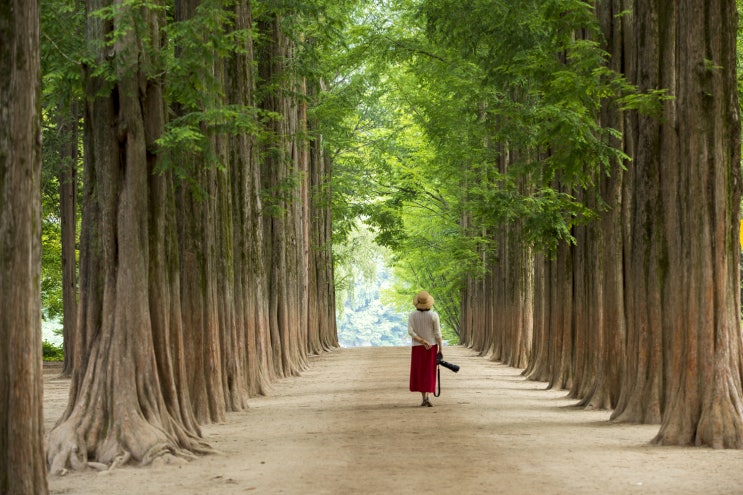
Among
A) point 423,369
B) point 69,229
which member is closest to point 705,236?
point 423,369

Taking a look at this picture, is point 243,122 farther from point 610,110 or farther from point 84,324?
point 610,110

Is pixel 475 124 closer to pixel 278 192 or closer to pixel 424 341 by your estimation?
pixel 278 192

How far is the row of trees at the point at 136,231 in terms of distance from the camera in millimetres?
9289

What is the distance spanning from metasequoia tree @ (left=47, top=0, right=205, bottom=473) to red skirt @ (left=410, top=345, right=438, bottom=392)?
20.0ft

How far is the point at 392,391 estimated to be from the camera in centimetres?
2430

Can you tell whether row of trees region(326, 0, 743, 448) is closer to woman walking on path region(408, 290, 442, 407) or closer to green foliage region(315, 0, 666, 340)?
green foliage region(315, 0, 666, 340)

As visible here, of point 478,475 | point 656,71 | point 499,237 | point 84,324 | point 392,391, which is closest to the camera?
point 478,475

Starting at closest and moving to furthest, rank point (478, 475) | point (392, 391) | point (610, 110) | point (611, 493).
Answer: point (611, 493) → point (478, 475) → point (610, 110) → point (392, 391)

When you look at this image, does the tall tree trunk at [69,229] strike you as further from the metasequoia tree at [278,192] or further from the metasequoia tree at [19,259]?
the metasequoia tree at [19,259]

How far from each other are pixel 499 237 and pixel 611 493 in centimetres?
3034

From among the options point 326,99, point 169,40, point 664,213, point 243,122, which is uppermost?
point 326,99

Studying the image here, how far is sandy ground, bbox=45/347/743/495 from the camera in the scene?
11.0 meters

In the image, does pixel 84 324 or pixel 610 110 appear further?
pixel 610 110

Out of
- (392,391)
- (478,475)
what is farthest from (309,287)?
(478,475)
